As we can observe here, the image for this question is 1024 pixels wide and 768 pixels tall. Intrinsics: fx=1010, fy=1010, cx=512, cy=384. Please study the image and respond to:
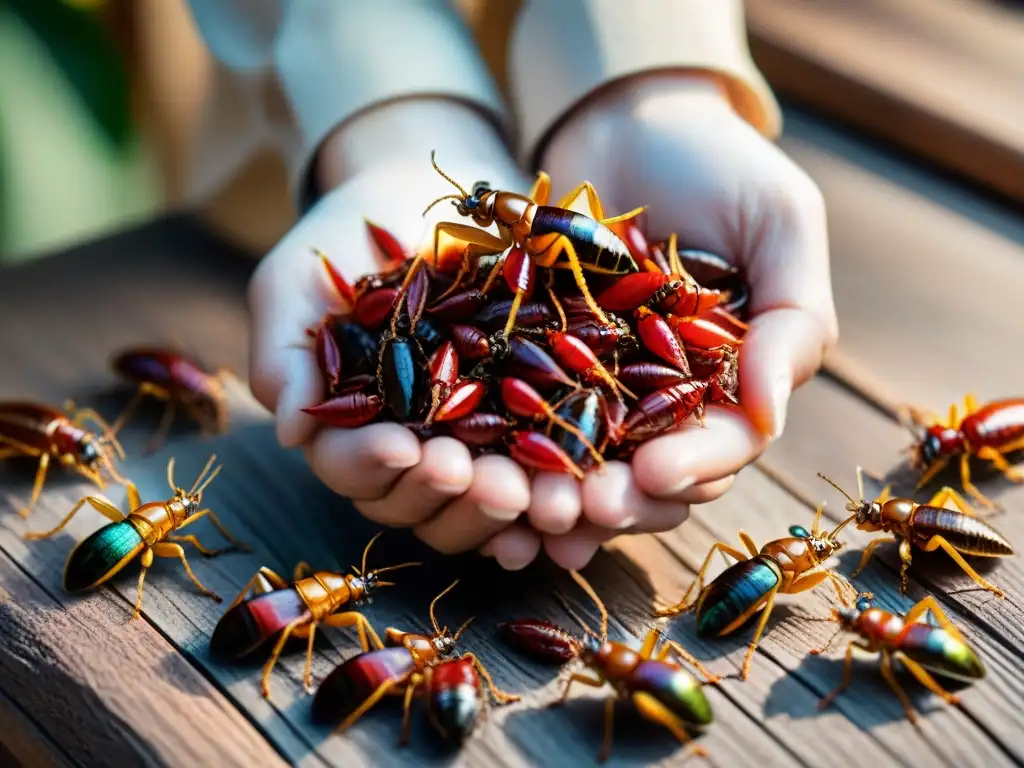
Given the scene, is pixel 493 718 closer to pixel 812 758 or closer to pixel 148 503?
pixel 812 758

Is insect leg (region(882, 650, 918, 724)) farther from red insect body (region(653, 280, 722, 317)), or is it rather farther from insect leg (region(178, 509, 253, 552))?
insect leg (region(178, 509, 253, 552))

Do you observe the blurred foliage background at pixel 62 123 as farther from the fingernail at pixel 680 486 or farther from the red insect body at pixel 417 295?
the fingernail at pixel 680 486

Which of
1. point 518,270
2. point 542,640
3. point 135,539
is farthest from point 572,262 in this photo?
point 135,539

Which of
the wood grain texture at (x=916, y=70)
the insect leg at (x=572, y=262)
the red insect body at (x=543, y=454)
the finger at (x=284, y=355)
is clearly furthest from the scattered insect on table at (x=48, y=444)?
the wood grain texture at (x=916, y=70)

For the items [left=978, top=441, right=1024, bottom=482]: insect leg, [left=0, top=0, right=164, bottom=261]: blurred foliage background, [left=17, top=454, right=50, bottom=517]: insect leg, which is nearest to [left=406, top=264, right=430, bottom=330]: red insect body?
[left=17, top=454, right=50, bottom=517]: insect leg

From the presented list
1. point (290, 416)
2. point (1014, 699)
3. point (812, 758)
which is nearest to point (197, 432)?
point (290, 416)
